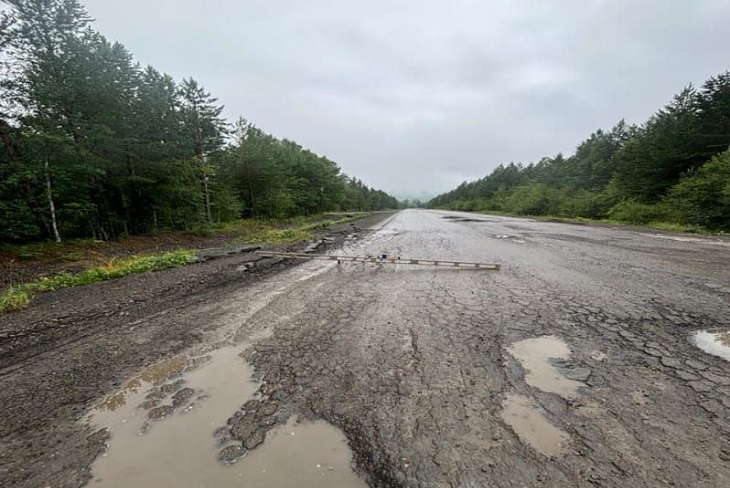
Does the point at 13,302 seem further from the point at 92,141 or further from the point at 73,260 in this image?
the point at 92,141

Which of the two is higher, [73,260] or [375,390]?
[375,390]

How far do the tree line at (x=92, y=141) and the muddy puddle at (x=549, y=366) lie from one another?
15.6 m

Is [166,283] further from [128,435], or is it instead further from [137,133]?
[137,133]

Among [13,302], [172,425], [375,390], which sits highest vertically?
[375,390]

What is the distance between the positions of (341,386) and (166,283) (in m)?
6.42

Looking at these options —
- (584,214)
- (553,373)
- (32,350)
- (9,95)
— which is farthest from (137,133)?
(584,214)

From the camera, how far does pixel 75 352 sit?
3.80 m

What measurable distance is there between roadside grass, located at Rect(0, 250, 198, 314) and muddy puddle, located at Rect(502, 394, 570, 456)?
854 cm

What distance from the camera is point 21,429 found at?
2441 mm

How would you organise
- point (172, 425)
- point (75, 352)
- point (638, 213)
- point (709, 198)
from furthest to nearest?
point (638, 213), point (709, 198), point (75, 352), point (172, 425)

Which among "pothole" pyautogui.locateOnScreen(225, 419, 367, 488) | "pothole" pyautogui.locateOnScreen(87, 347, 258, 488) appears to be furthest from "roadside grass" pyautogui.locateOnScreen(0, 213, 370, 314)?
"pothole" pyautogui.locateOnScreen(225, 419, 367, 488)

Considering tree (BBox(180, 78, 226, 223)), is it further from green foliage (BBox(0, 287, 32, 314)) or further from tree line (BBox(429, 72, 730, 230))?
tree line (BBox(429, 72, 730, 230))

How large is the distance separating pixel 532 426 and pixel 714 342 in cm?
325

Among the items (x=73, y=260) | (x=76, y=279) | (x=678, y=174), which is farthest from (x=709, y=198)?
(x=73, y=260)
